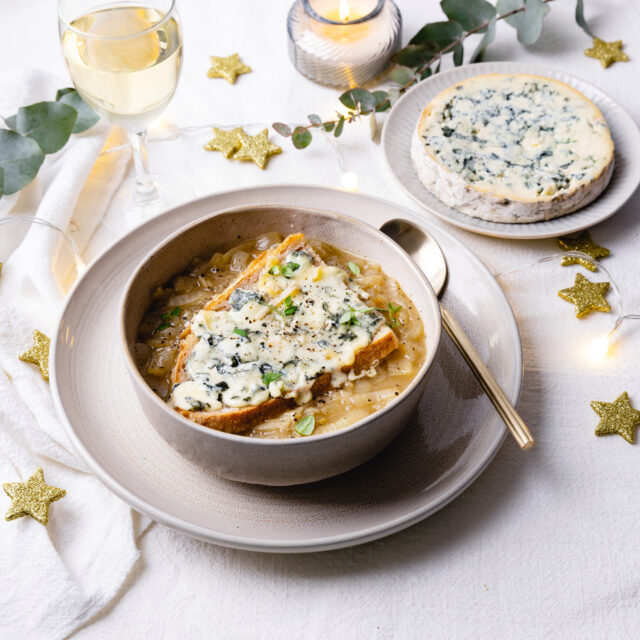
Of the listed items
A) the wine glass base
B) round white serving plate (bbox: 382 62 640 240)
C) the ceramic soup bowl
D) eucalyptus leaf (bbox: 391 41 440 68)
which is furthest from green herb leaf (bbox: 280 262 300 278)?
eucalyptus leaf (bbox: 391 41 440 68)

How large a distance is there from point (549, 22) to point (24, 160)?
7.64 feet

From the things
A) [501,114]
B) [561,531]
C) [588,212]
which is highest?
[501,114]

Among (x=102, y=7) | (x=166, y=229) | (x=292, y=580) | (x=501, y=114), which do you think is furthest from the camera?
(x=501, y=114)

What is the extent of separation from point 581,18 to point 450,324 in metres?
1.89

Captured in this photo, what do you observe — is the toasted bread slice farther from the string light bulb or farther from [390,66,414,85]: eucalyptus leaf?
[390,66,414,85]: eucalyptus leaf

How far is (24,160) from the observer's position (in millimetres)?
2621

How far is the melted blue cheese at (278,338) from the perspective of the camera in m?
1.83

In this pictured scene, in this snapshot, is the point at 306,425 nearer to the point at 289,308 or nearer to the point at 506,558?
the point at 289,308

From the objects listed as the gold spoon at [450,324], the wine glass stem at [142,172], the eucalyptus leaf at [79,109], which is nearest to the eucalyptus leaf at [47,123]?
the eucalyptus leaf at [79,109]

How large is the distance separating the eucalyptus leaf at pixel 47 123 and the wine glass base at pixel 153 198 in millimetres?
272

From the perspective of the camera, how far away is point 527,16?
318 centimetres

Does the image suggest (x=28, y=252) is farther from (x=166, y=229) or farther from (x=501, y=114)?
(x=501, y=114)

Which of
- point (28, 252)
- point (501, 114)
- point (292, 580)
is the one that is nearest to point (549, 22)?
point (501, 114)

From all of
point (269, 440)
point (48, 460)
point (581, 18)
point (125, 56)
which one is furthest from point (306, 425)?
point (581, 18)
